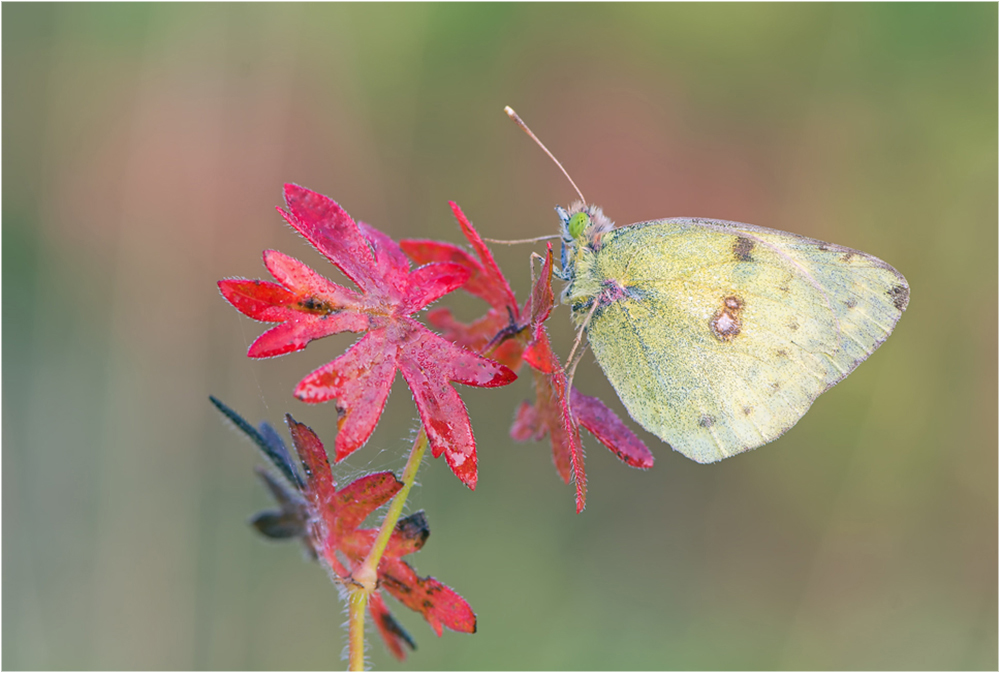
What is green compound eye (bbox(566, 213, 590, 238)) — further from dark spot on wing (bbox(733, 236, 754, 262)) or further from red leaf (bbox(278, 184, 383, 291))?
red leaf (bbox(278, 184, 383, 291))

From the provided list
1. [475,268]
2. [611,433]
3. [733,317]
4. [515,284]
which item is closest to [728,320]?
[733,317]

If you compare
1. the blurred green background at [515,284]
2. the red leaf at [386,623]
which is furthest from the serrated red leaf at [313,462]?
the blurred green background at [515,284]

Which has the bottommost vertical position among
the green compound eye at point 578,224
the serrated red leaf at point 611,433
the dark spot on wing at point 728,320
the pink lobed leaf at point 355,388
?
the serrated red leaf at point 611,433

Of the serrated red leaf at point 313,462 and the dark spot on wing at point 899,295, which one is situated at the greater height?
the dark spot on wing at point 899,295

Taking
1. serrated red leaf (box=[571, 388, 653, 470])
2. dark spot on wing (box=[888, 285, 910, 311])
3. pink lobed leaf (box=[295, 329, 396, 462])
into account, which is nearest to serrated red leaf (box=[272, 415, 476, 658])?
pink lobed leaf (box=[295, 329, 396, 462])

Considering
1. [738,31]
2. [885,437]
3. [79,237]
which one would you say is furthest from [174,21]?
[885,437]

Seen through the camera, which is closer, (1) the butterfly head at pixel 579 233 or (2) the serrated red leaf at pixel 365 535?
(2) the serrated red leaf at pixel 365 535

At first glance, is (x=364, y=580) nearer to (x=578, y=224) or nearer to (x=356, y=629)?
(x=356, y=629)

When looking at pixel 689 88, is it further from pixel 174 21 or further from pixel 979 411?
pixel 174 21

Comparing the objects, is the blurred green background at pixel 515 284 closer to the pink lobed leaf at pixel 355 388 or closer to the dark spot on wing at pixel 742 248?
the dark spot on wing at pixel 742 248
